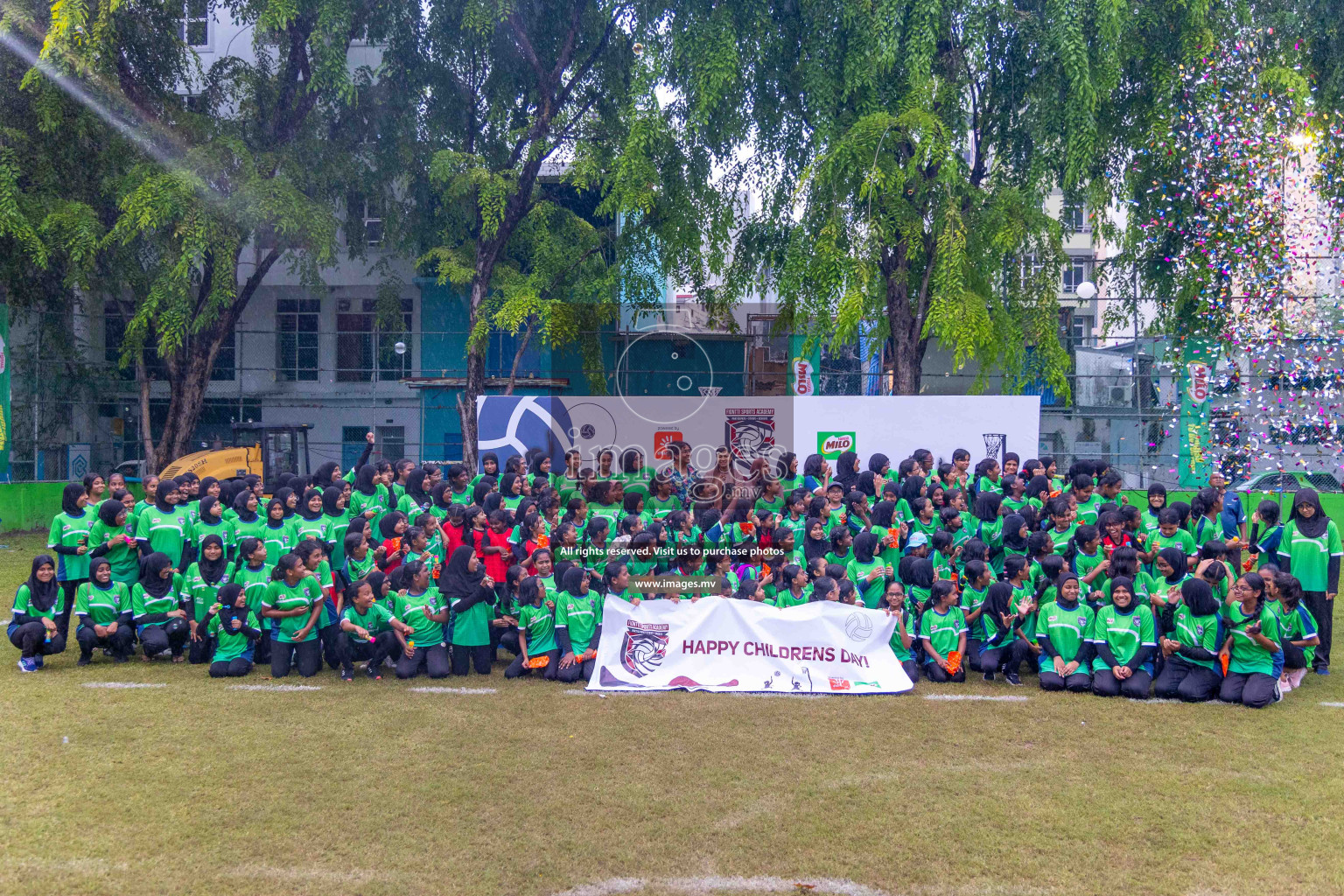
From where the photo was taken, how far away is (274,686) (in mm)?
7910

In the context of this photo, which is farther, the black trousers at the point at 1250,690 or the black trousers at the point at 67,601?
the black trousers at the point at 67,601

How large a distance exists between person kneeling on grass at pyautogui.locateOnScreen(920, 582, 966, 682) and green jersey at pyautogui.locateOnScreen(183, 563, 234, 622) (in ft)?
19.1

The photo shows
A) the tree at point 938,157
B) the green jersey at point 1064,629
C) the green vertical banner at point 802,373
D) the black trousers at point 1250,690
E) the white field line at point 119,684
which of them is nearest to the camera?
the black trousers at point 1250,690

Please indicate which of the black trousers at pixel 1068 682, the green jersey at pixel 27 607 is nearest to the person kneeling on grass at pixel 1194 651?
the black trousers at pixel 1068 682

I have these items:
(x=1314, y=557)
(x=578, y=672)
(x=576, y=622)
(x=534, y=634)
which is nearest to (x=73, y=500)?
(x=534, y=634)

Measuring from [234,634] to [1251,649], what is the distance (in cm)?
794

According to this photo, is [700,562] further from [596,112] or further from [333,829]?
[596,112]

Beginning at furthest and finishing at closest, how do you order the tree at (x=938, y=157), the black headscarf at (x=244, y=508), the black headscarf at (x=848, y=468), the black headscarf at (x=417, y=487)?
the tree at (x=938, y=157), the black headscarf at (x=848, y=468), the black headscarf at (x=417, y=487), the black headscarf at (x=244, y=508)

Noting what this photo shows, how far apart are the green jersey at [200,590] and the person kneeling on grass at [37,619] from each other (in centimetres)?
106

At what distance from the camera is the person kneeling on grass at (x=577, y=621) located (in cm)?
827

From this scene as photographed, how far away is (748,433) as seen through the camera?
510 inches

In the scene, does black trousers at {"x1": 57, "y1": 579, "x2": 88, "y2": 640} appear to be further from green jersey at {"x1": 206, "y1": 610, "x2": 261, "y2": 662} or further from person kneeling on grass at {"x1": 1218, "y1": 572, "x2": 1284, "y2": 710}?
person kneeling on grass at {"x1": 1218, "y1": 572, "x2": 1284, "y2": 710}

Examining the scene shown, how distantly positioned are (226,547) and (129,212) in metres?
8.97

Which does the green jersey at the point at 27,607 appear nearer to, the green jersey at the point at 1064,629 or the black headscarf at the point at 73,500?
the black headscarf at the point at 73,500
